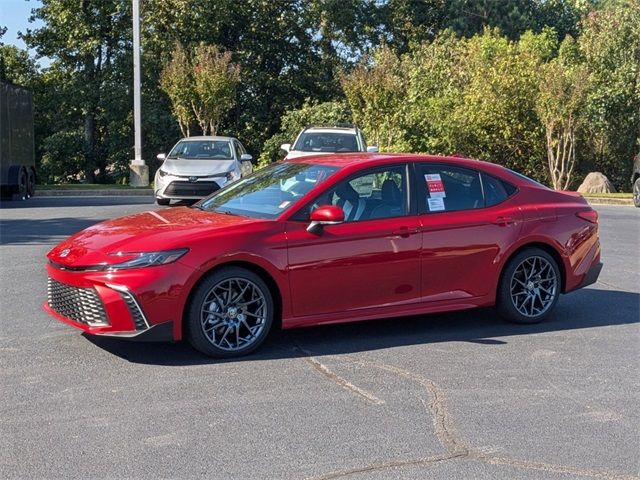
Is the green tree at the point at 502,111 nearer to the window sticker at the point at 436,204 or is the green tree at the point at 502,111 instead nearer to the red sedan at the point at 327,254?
the red sedan at the point at 327,254

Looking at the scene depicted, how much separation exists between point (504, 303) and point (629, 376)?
1.55 meters

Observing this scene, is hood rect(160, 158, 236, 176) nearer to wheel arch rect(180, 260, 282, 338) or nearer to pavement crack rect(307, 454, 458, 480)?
wheel arch rect(180, 260, 282, 338)

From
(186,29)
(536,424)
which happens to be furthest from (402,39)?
(536,424)

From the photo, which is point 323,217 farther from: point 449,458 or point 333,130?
point 333,130

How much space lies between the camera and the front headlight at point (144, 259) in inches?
242

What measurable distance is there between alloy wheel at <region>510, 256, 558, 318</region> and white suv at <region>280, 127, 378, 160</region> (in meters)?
12.6

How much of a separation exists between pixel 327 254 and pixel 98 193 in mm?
20083

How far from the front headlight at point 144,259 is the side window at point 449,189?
7.15 feet

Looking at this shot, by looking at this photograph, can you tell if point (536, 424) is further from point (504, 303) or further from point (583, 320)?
point (583, 320)

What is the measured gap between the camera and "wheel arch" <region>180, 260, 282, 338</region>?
6293 millimetres

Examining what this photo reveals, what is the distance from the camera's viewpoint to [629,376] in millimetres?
6230

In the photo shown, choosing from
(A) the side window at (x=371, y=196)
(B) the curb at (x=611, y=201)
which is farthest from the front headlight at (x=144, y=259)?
(B) the curb at (x=611, y=201)

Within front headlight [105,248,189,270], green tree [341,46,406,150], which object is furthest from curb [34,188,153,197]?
front headlight [105,248,189,270]

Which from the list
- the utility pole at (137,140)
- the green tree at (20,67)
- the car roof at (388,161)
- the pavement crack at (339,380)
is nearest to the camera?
the pavement crack at (339,380)
